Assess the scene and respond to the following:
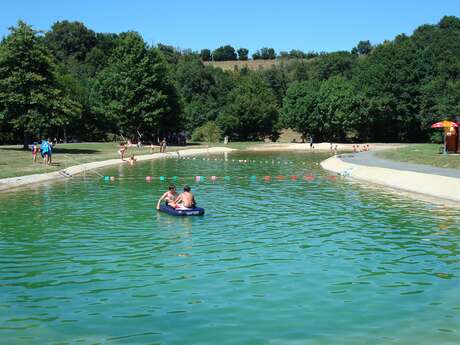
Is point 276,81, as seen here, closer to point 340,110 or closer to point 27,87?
point 340,110

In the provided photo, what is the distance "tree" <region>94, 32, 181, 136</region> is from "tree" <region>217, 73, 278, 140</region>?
59.7 feet

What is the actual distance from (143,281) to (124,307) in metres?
2.20

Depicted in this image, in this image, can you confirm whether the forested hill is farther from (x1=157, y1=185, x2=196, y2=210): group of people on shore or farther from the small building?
(x1=157, y1=185, x2=196, y2=210): group of people on shore

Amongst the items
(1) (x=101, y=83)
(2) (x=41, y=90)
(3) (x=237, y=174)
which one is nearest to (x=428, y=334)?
(3) (x=237, y=174)

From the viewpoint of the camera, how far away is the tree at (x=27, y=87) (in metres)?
63.2

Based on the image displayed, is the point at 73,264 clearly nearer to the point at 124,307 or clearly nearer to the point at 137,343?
the point at 124,307

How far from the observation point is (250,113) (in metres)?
118

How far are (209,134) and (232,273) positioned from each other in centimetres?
10290

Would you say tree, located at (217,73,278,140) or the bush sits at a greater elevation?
tree, located at (217,73,278,140)

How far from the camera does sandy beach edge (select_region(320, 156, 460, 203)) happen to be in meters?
32.2

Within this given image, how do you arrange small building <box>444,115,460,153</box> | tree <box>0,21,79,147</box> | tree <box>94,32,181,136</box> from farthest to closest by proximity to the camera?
1. tree <box>94,32,181,136</box>
2. tree <box>0,21,79,147</box>
3. small building <box>444,115,460,153</box>

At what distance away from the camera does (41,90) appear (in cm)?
6544

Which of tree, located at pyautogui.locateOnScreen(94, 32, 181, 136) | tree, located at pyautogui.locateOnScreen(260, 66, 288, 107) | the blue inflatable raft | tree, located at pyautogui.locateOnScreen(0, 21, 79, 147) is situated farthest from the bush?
the blue inflatable raft

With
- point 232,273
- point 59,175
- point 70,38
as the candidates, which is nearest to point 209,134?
point 70,38
